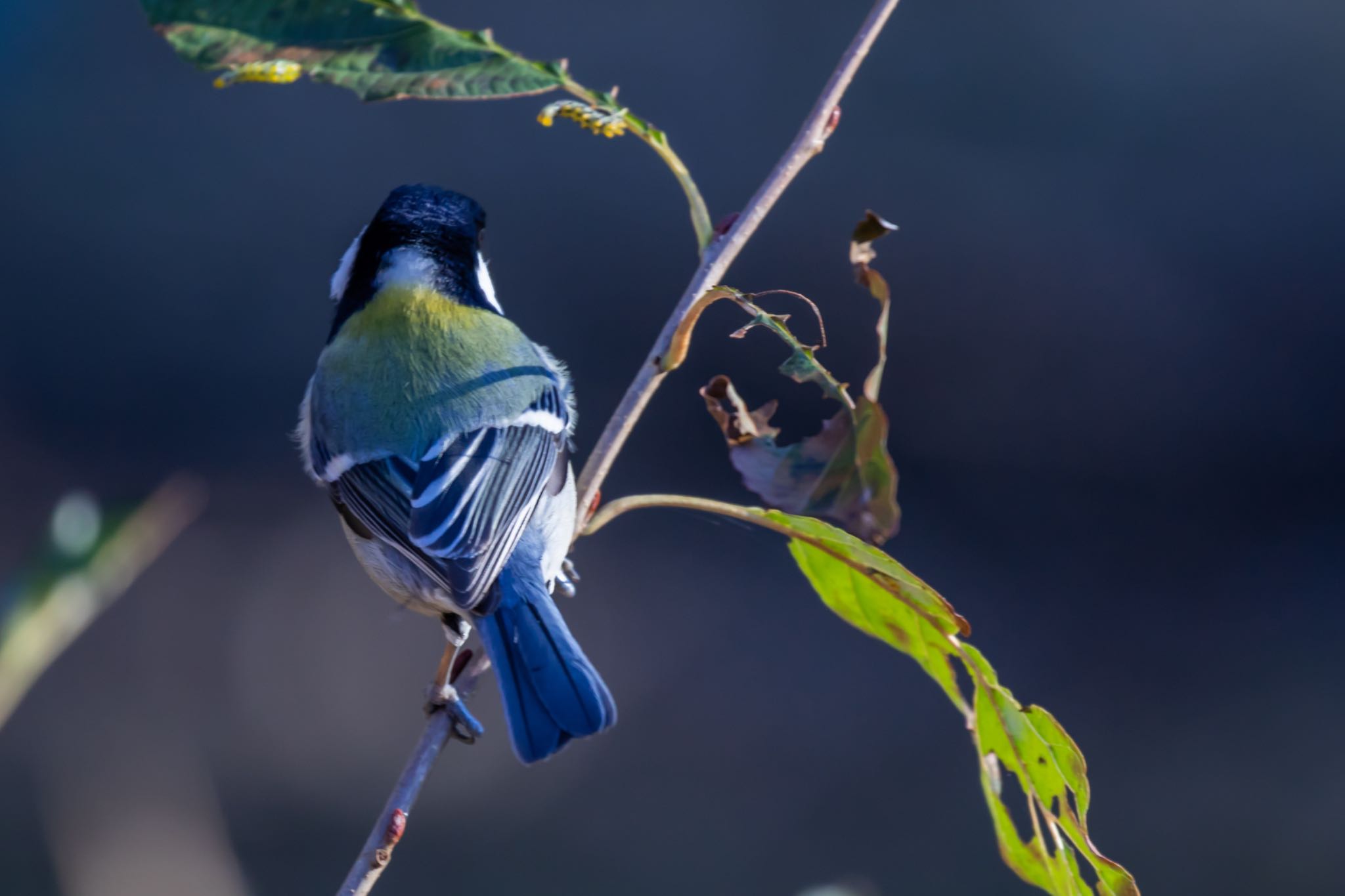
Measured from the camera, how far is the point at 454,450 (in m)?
1.76

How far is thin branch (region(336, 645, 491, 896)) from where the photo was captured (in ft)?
3.10

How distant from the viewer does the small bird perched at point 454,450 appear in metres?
1.56

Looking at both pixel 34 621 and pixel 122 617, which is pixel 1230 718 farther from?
pixel 34 621

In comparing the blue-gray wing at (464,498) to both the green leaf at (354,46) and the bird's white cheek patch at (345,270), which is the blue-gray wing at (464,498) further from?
the green leaf at (354,46)

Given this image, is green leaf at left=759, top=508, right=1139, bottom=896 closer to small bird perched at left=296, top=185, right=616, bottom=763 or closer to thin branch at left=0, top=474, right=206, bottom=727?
small bird perched at left=296, top=185, right=616, bottom=763

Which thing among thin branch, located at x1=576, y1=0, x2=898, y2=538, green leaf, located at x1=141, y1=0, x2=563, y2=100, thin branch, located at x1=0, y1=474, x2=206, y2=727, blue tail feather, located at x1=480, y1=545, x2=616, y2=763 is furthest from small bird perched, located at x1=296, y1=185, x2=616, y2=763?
thin branch, located at x1=0, y1=474, x2=206, y2=727

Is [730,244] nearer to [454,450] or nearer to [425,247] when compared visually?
[454,450]

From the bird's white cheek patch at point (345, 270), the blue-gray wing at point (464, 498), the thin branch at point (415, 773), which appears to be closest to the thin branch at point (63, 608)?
the thin branch at point (415, 773)

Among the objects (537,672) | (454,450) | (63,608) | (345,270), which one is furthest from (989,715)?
(345,270)

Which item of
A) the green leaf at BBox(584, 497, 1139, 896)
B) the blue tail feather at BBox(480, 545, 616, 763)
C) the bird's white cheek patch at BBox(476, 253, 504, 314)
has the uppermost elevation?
the green leaf at BBox(584, 497, 1139, 896)

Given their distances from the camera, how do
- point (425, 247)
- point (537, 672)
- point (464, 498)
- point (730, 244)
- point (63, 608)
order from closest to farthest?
point (63, 608) → point (730, 244) → point (537, 672) → point (464, 498) → point (425, 247)

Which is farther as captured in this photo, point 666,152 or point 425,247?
point 425,247

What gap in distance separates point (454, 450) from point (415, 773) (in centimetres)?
75

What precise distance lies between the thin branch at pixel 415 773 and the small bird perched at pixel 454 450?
73 millimetres
